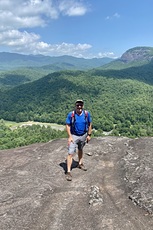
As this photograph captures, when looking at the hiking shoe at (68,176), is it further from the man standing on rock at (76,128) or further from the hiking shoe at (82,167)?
the hiking shoe at (82,167)

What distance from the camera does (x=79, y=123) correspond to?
54.0 feet

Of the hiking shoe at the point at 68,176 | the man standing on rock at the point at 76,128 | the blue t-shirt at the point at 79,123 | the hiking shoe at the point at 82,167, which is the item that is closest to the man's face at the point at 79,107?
the man standing on rock at the point at 76,128

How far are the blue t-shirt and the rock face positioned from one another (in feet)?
9.92

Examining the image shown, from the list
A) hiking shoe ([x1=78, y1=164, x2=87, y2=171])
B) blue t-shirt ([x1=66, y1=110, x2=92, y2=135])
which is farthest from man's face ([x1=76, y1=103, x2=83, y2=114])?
hiking shoe ([x1=78, y1=164, x2=87, y2=171])

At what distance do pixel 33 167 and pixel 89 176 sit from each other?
14.4 ft

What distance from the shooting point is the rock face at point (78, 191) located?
1200 cm

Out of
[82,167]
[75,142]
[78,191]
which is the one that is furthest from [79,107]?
[78,191]

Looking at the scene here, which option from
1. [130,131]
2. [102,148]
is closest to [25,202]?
[102,148]

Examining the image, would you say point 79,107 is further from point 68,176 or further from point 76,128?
point 68,176

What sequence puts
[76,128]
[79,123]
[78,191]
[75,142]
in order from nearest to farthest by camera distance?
[78,191] < [79,123] < [76,128] < [75,142]

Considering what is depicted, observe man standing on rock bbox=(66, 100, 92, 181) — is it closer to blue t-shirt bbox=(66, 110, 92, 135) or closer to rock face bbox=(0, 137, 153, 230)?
blue t-shirt bbox=(66, 110, 92, 135)

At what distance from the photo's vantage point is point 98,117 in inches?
6270

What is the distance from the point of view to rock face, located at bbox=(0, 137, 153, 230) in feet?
39.4

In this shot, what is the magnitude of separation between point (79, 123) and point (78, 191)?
426 cm
